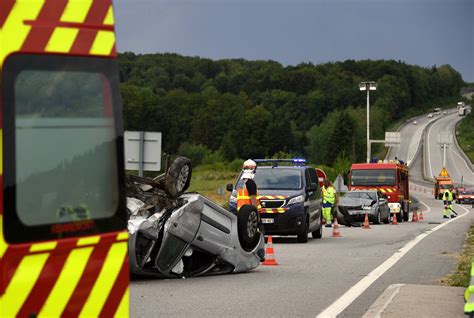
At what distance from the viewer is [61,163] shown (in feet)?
17.4

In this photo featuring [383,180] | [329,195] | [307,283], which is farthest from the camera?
[383,180]

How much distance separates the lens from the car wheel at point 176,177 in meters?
13.0

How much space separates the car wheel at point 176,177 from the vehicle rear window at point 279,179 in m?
10.1

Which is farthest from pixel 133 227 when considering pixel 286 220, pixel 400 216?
pixel 400 216

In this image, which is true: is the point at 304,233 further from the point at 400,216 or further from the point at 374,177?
the point at 374,177

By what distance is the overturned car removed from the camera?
12.6 metres

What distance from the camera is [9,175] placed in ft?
16.2

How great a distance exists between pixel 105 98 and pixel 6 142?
0.82 meters

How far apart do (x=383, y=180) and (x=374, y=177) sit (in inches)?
17.1

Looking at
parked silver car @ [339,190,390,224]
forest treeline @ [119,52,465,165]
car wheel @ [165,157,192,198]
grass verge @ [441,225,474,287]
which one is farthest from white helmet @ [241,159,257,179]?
forest treeline @ [119,52,465,165]

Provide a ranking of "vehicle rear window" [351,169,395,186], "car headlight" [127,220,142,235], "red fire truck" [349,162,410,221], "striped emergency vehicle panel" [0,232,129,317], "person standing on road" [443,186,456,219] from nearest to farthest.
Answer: "striped emergency vehicle panel" [0,232,129,317] < "car headlight" [127,220,142,235] < "red fire truck" [349,162,410,221] < "vehicle rear window" [351,169,395,186] < "person standing on road" [443,186,456,219]

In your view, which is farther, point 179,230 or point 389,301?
point 179,230

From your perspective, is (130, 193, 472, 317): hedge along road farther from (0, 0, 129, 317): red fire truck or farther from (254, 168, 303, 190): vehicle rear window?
(0, 0, 129, 317): red fire truck

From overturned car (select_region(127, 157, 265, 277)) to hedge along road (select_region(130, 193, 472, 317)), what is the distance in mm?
247
